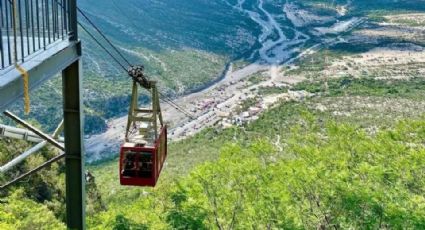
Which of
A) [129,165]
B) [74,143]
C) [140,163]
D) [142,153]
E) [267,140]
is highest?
[74,143]

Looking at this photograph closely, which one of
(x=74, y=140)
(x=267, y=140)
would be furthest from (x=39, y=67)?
(x=267, y=140)

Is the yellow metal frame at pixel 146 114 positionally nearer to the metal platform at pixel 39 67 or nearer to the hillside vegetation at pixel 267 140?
the hillside vegetation at pixel 267 140

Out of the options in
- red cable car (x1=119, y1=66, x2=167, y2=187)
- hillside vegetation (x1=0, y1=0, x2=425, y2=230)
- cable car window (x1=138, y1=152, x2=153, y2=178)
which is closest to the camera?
red cable car (x1=119, y1=66, x2=167, y2=187)

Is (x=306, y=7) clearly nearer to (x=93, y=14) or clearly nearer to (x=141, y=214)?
(x=93, y=14)

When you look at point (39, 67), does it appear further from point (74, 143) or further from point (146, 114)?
point (146, 114)

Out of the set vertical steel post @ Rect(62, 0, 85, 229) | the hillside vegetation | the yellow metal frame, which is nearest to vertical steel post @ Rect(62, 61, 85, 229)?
vertical steel post @ Rect(62, 0, 85, 229)

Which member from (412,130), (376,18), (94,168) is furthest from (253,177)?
(376,18)

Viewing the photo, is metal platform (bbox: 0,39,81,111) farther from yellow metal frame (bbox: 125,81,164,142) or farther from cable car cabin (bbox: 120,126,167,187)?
cable car cabin (bbox: 120,126,167,187)
